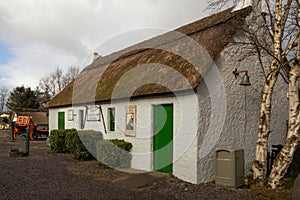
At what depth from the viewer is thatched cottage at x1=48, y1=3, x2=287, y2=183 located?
9078mm

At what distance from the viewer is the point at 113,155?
37.4 feet

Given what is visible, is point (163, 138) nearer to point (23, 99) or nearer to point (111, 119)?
point (111, 119)

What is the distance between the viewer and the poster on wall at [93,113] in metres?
14.3

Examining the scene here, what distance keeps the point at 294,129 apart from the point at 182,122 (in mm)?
3077

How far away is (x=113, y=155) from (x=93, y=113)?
3.85m

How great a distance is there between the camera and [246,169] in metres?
9.96

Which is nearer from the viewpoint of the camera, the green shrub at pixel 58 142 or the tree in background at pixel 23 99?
the green shrub at pixel 58 142

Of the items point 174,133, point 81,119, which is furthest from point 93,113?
point 174,133

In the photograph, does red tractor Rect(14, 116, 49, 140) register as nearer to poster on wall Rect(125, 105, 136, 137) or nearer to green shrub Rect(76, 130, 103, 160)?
green shrub Rect(76, 130, 103, 160)

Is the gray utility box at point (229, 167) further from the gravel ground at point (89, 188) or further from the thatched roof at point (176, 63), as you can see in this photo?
the thatched roof at point (176, 63)

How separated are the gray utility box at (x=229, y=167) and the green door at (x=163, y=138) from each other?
176 cm

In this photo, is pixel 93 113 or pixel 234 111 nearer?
pixel 234 111

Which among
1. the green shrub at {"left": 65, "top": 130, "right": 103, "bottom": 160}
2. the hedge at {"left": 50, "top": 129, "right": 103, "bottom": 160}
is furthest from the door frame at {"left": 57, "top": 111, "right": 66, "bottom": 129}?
the green shrub at {"left": 65, "top": 130, "right": 103, "bottom": 160}

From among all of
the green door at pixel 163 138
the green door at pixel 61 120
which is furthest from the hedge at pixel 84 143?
the green door at pixel 61 120
